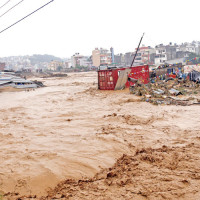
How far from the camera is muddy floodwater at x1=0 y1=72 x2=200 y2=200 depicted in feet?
9.50

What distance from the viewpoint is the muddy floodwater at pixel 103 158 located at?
2896mm

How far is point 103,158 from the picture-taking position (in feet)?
13.6

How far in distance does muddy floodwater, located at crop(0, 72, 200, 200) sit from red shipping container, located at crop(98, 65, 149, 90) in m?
Result: 8.62

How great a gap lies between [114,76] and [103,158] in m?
11.9

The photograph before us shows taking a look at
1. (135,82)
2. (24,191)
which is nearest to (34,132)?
(24,191)

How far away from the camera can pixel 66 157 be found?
4.19 metres

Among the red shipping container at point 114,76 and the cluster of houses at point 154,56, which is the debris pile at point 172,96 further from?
the cluster of houses at point 154,56

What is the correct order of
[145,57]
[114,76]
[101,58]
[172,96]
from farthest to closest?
[101,58], [145,57], [114,76], [172,96]

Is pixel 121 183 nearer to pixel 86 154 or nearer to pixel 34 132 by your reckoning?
pixel 86 154

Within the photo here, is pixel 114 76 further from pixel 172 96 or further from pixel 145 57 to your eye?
pixel 145 57

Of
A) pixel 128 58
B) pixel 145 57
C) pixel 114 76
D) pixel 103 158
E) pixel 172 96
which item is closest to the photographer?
pixel 103 158

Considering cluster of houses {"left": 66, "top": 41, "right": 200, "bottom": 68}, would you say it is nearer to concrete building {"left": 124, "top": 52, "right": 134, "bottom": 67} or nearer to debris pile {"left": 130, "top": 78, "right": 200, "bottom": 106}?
concrete building {"left": 124, "top": 52, "right": 134, "bottom": 67}

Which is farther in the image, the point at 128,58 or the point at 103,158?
the point at 128,58

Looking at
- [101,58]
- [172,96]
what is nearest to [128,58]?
[101,58]
